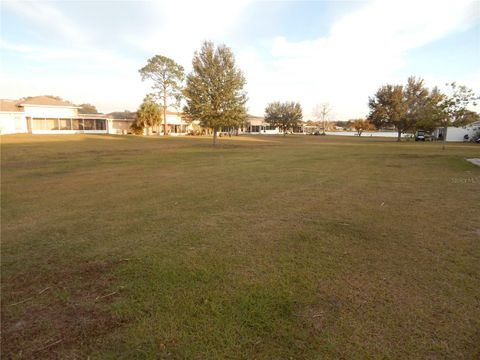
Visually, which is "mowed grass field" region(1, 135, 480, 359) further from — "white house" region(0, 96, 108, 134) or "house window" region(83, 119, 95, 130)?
"house window" region(83, 119, 95, 130)

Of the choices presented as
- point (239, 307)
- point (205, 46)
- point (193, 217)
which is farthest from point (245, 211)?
point (205, 46)

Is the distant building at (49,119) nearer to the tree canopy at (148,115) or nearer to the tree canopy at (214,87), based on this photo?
the tree canopy at (148,115)

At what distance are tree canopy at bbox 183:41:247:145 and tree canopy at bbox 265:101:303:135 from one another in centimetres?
4186

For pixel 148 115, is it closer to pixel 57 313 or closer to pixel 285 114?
pixel 285 114

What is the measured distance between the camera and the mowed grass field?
2498 mm

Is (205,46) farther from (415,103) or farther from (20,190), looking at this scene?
(415,103)

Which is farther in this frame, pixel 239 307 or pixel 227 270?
pixel 227 270

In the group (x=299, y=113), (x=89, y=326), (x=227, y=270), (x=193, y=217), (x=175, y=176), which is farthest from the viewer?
(x=299, y=113)

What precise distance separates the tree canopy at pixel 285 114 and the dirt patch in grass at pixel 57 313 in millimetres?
69709

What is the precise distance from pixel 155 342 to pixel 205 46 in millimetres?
31173

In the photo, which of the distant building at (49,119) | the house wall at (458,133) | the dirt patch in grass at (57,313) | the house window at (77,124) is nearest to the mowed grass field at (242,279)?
the dirt patch in grass at (57,313)

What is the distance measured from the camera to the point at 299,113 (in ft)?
232

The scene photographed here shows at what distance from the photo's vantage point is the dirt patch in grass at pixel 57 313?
2.49 metres

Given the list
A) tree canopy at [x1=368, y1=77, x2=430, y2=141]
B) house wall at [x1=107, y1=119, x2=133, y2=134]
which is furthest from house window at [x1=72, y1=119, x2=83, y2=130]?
tree canopy at [x1=368, y1=77, x2=430, y2=141]
